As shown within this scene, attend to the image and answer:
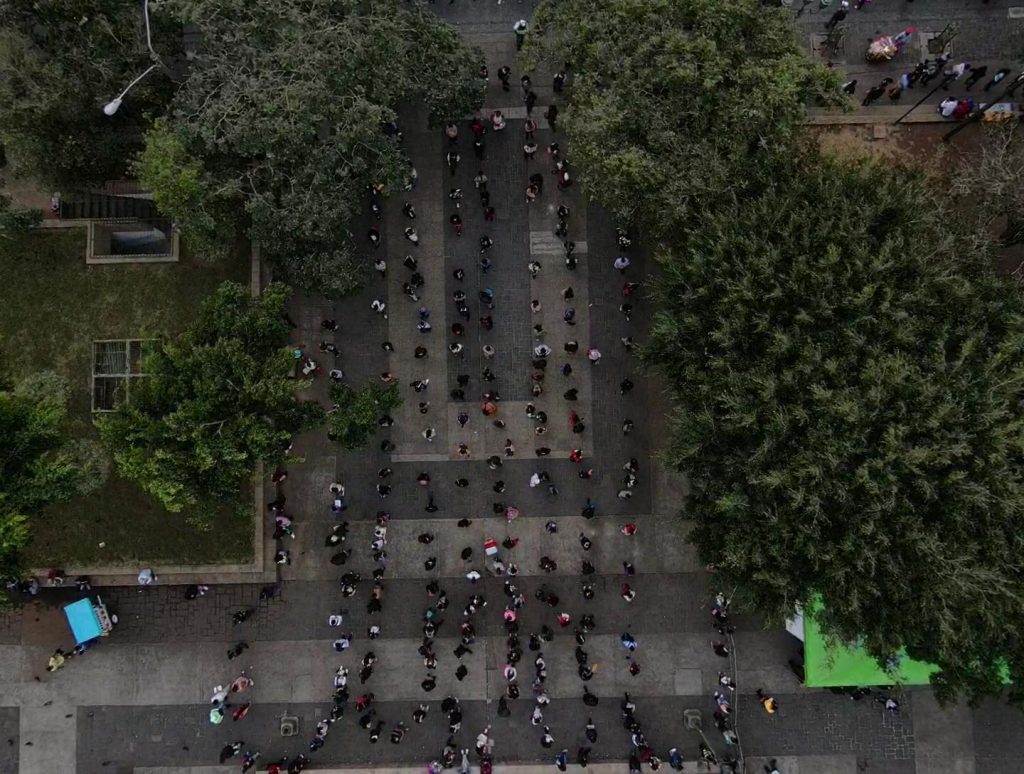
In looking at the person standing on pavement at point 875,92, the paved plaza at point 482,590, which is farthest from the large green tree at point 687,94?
the person standing on pavement at point 875,92

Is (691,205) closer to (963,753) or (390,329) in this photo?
(390,329)

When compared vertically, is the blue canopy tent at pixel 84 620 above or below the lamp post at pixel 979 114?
below

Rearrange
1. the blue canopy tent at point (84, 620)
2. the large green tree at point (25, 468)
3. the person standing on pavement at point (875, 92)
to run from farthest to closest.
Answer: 1. the person standing on pavement at point (875, 92)
2. the blue canopy tent at point (84, 620)
3. the large green tree at point (25, 468)

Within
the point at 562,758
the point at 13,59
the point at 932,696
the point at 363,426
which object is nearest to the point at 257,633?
the point at 363,426

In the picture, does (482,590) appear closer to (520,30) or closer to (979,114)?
(520,30)

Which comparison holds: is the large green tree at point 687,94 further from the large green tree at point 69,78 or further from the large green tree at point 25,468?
the large green tree at point 25,468

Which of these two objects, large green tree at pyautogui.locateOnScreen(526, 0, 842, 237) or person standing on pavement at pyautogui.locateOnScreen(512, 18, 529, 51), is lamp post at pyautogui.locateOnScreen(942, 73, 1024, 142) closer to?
large green tree at pyautogui.locateOnScreen(526, 0, 842, 237)
